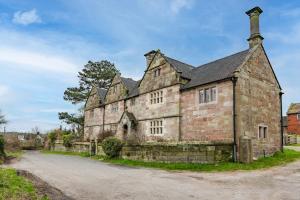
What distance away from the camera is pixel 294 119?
168 feet

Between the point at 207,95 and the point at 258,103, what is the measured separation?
4242mm

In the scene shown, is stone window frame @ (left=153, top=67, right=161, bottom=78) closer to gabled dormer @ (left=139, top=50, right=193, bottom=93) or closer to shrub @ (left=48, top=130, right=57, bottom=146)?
gabled dormer @ (left=139, top=50, right=193, bottom=93)

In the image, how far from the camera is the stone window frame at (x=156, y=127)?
26.9m

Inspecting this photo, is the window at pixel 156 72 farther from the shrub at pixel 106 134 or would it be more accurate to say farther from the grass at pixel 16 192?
the grass at pixel 16 192

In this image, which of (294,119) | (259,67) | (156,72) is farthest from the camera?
(294,119)

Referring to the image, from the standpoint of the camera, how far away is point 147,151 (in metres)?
22.2

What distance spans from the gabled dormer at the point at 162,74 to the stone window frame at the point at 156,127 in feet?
11.3

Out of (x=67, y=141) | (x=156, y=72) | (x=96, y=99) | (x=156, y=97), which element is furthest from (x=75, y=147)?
(x=156, y=72)

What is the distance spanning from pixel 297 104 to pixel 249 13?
118 feet

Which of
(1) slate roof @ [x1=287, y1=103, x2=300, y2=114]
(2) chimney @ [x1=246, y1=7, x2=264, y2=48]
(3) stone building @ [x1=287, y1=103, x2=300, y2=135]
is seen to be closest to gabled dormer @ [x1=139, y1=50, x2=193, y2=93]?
(2) chimney @ [x1=246, y1=7, x2=264, y2=48]

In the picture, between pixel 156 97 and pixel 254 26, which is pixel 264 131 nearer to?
pixel 254 26

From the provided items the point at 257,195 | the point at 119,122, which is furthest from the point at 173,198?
the point at 119,122

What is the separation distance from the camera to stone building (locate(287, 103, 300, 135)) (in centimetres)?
5056

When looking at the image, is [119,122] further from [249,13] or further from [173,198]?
[173,198]
